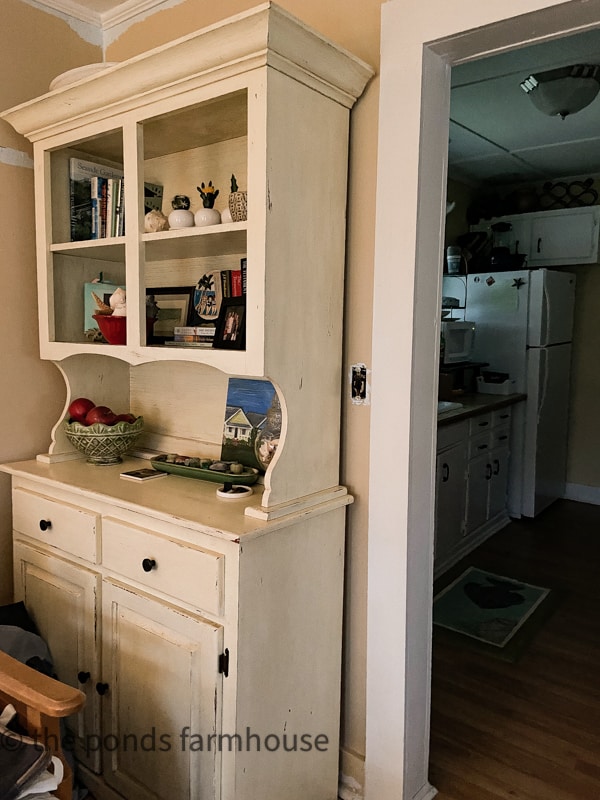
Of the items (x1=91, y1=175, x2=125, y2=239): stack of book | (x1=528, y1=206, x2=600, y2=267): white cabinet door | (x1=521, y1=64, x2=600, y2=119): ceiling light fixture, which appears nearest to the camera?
(x1=91, y1=175, x2=125, y2=239): stack of book

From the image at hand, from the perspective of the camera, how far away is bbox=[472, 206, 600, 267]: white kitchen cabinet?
4496 millimetres

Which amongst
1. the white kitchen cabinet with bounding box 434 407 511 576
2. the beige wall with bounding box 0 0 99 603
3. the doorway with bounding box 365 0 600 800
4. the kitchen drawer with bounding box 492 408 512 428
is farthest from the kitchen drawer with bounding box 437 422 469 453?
the beige wall with bounding box 0 0 99 603

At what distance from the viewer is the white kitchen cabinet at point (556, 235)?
450 cm

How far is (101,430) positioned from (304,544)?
2.56 ft

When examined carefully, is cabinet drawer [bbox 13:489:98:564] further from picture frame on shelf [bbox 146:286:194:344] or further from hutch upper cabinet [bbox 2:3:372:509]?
picture frame on shelf [bbox 146:286:194:344]

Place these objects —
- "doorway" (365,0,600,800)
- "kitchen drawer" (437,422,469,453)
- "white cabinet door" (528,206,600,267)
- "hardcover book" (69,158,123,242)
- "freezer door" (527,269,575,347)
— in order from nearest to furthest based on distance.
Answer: "doorway" (365,0,600,800), "hardcover book" (69,158,123,242), "kitchen drawer" (437,422,469,453), "freezer door" (527,269,575,347), "white cabinet door" (528,206,600,267)

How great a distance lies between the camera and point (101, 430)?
1940mm

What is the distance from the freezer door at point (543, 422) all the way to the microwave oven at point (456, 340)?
0.46 metres

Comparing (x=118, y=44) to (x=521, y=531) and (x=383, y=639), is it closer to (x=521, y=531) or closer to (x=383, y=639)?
(x=383, y=639)

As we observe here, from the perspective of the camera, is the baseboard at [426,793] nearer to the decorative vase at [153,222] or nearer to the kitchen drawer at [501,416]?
the decorative vase at [153,222]

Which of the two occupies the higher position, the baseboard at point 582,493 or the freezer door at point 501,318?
the freezer door at point 501,318

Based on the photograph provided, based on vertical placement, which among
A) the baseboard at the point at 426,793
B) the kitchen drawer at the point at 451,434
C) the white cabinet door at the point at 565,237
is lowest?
the baseboard at the point at 426,793

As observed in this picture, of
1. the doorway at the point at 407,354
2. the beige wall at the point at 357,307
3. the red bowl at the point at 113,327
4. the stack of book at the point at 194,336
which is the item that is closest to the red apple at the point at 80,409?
the red bowl at the point at 113,327

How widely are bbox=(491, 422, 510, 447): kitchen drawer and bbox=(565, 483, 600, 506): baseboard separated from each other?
112cm
